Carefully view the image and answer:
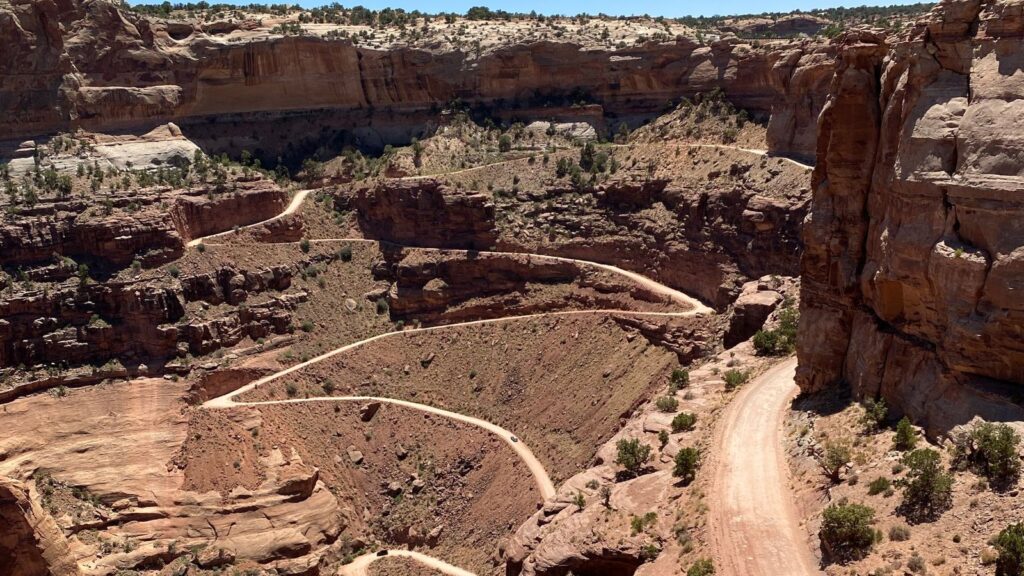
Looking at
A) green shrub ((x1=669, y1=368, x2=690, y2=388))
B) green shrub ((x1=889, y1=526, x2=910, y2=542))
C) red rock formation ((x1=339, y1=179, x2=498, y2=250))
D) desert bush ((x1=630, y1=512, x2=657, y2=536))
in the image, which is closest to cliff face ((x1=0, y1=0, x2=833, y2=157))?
red rock formation ((x1=339, y1=179, x2=498, y2=250))

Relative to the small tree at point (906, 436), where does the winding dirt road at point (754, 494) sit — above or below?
below

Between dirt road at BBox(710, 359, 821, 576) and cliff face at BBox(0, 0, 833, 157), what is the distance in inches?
1475

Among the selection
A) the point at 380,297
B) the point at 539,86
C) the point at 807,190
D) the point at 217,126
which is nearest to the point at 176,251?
the point at 380,297

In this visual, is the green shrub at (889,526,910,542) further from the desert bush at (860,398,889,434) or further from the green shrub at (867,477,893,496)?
the desert bush at (860,398,889,434)

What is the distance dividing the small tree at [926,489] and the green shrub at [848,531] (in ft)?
3.86

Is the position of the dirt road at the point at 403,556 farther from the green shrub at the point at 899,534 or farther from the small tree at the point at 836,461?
the green shrub at the point at 899,534

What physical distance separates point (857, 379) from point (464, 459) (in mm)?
32778

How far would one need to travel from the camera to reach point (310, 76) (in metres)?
101

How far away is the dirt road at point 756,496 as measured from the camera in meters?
28.6

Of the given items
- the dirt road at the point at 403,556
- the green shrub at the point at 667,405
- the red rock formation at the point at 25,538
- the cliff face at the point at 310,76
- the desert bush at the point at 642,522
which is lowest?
the dirt road at the point at 403,556

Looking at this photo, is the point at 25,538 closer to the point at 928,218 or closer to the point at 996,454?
the point at 996,454

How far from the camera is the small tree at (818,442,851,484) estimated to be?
101 ft

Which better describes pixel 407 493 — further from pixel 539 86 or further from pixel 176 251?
pixel 539 86

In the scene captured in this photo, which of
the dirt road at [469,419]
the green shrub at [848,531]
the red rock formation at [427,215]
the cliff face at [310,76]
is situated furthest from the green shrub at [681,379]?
the red rock formation at [427,215]
